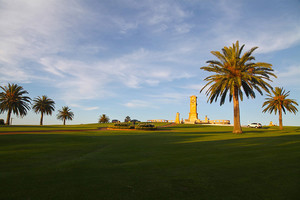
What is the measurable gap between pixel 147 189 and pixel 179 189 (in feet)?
2.86

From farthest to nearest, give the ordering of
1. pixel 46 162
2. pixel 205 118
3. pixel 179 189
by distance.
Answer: pixel 205 118 < pixel 46 162 < pixel 179 189

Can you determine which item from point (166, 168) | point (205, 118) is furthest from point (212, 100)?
point (205, 118)

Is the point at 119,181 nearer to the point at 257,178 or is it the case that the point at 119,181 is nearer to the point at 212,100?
the point at 257,178

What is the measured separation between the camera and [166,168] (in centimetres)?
759

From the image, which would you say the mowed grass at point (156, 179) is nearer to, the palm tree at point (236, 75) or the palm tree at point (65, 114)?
the palm tree at point (236, 75)

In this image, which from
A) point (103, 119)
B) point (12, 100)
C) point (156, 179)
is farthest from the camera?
point (103, 119)

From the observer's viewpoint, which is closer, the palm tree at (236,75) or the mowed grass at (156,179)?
the mowed grass at (156,179)

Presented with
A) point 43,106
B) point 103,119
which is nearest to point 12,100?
point 43,106

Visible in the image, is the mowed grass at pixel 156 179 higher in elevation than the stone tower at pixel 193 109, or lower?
lower

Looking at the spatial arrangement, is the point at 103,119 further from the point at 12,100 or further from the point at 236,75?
the point at 236,75

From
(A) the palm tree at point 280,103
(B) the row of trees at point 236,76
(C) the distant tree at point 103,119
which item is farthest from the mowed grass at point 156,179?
(C) the distant tree at point 103,119

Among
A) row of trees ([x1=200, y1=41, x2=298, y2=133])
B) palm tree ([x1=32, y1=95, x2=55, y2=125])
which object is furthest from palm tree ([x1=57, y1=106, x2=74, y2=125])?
row of trees ([x1=200, y1=41, x2=298, y2=133])

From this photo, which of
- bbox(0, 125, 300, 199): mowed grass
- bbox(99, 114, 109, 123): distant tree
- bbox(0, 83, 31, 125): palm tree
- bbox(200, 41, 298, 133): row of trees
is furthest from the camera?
bbox(99, 114, 109, 123): distant tree

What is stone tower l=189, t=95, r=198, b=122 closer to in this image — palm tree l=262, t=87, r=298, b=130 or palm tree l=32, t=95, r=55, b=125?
palm tree l=262, t=87, r=298, b=130
